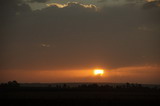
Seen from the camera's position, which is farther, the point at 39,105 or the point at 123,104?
the point at 123,104

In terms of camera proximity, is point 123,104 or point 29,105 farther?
point 123,104

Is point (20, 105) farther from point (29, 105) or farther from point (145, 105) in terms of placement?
point (145, 105)

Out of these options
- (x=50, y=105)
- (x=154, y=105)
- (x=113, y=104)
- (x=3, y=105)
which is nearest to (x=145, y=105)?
(x=154, y=105)

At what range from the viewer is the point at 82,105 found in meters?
49.4

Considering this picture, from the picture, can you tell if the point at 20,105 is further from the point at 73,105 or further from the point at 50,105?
the point at 73,105

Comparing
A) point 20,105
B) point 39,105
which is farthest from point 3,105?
point 39,105

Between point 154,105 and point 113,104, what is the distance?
6.83 meters

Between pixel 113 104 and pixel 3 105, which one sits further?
pixel 113 104

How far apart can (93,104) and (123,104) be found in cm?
540

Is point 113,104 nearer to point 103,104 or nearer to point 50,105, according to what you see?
point 103,104

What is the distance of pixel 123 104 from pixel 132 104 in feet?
5.36

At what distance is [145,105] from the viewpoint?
50562 millimetres

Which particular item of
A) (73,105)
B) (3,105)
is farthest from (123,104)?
(3,105)

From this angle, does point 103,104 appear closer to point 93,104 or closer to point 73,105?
point 93,104
